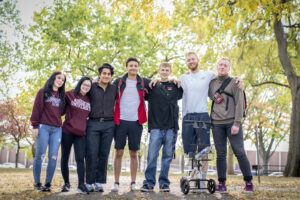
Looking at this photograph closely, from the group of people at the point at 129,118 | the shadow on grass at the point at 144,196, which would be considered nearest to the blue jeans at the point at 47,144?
the group of people at the point at 129,118

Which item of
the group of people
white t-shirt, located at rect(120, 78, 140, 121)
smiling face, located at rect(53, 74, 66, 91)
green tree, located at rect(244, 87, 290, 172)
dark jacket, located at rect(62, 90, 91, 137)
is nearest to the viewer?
dark jacket, located at rect(62, 90, 91, 137)

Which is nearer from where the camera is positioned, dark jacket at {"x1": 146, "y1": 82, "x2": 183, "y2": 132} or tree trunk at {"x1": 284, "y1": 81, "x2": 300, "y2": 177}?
dark jacket at {"x1": 146, "y1": 82, "x2": 183, "y2": 132}

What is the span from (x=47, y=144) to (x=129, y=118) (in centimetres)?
151

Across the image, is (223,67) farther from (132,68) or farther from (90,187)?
(90,187)

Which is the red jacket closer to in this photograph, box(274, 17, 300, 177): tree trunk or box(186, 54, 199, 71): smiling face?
box(186, 54, 199, 71): smiling face

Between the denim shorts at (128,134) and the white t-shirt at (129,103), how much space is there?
0.11m

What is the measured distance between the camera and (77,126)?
5.25 meters

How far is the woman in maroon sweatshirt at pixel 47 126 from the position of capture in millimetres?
5301

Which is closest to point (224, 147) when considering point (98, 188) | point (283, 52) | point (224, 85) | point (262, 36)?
point (224, 85)

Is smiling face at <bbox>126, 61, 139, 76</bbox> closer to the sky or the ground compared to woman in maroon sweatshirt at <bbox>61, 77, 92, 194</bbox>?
closer to the sky

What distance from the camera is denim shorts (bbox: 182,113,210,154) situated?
539 centimetres

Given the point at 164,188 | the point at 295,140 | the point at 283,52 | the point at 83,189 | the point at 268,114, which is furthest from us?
the point at 268,114

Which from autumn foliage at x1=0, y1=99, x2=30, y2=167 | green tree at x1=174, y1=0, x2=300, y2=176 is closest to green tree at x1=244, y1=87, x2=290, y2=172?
green tree at x1=174, y1=0, x2=300, y2=176

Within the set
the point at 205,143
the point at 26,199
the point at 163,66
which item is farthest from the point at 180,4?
the point at 26,199
